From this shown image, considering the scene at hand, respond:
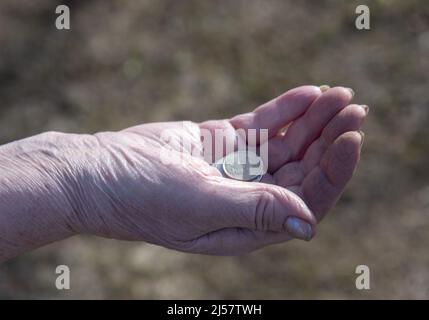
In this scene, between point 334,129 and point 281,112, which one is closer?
point 334,129

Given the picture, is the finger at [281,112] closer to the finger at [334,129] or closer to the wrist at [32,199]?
the finger at [334,129]

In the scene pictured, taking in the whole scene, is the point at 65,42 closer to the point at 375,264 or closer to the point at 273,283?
the point at 273,283

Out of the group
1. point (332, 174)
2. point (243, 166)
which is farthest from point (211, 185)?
point (332, 174)

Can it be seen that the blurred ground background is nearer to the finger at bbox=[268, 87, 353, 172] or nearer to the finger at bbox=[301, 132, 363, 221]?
the finger at bbox=[268, 87, 353, 172]

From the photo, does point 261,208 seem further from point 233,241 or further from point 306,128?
point 306,128

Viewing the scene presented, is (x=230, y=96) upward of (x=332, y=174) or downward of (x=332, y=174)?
upward
